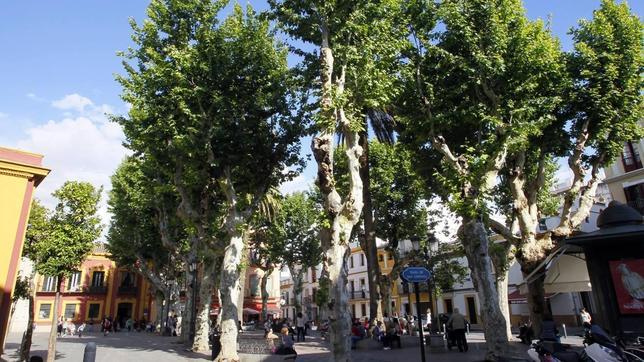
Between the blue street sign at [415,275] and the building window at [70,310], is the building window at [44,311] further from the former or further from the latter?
the blue street sign at [415,275]

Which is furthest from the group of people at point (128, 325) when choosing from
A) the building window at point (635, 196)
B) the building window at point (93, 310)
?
the building window at point (635, 196)

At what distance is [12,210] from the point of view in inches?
586

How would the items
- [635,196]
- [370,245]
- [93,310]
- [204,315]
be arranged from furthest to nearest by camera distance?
[93,310], [635,196], [204,315], [370,245]

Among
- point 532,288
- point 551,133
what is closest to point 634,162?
point 551,133

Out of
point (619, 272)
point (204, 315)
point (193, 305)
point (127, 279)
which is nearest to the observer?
point (619, 272)

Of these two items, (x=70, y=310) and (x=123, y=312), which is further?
(x=123, y=312)

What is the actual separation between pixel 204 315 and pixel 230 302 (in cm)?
560

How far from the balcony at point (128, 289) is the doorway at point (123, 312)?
132cm

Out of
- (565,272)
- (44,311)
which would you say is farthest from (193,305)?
(44,311)

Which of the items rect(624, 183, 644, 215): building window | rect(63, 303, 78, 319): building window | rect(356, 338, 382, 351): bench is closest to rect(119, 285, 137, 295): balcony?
rect(63, 303, 78, 319): building window

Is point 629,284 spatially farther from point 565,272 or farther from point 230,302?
point 230,302

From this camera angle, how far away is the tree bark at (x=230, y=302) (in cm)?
1337

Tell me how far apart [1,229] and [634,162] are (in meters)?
34.4

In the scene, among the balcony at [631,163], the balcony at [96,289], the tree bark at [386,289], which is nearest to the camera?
the tree bark at [386,289]
